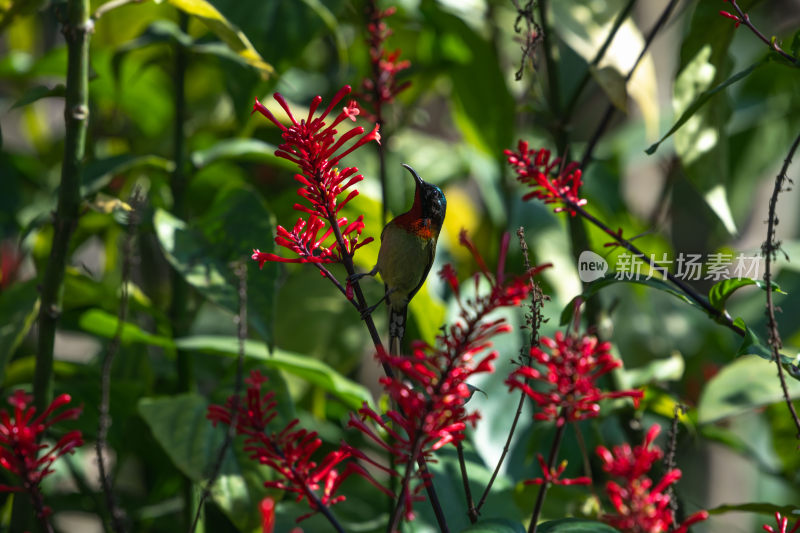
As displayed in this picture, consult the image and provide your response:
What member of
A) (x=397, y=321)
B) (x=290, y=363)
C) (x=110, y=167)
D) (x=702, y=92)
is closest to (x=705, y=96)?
(x=702, y=92)

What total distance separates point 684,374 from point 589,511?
0.34 m

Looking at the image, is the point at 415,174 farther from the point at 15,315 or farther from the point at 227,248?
the point at 15,315

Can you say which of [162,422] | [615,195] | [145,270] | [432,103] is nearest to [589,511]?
[162,422]

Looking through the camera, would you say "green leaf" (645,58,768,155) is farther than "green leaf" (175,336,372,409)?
No

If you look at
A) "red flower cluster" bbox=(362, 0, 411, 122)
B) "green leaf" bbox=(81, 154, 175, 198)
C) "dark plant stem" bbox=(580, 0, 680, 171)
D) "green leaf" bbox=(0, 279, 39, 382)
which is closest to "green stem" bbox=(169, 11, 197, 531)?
"green leaf" bbox=(81, 154, 175, 198)

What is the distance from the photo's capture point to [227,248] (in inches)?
24.4

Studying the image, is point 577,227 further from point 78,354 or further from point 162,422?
point 78,354

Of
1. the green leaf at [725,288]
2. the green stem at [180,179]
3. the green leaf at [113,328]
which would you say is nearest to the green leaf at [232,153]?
the green stem at [180,179]

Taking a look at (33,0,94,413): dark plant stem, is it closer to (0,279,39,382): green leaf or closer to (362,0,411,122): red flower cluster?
(0,279,39,382): green leaf

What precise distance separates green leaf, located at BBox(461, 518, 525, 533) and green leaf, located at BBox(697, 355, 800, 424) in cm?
30

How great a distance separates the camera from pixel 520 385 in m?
0.33

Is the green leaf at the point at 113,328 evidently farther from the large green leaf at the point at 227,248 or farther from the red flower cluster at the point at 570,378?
the red flower cluster at the point at 570,378

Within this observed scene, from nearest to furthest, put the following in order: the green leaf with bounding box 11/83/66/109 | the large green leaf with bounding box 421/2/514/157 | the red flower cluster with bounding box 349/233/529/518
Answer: the red flower cluster with bounding box 349/233/529/518
the green leaf with bounding box 11/83/66/109
the large green leaf with bounding box 421/2/514/157

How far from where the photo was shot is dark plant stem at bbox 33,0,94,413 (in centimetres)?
50
